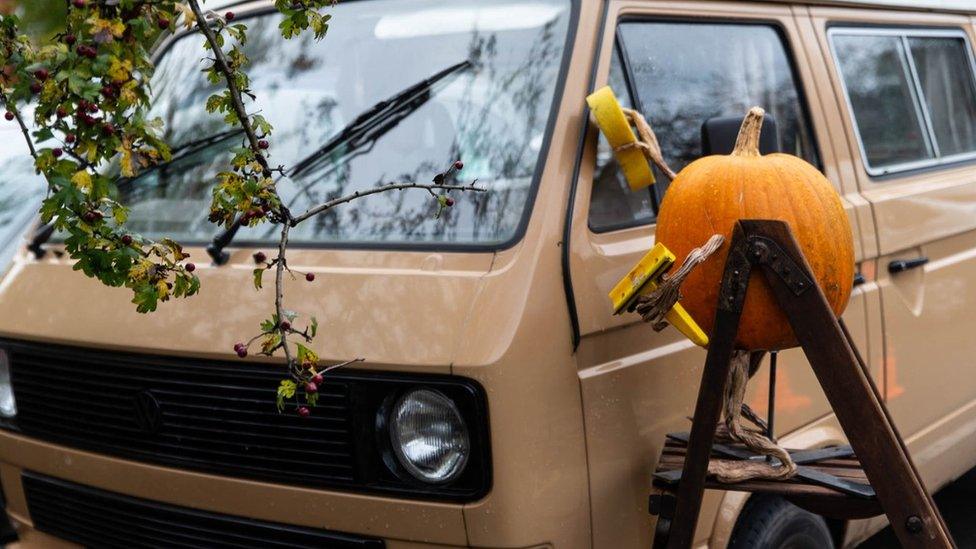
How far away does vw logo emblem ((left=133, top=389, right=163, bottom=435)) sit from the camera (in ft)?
9.89

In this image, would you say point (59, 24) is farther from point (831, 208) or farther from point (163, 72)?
point (163, 72)

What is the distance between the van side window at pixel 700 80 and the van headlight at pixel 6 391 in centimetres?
185

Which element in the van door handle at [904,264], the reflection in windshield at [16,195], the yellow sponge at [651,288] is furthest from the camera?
the reflection in windshield at [16,195]

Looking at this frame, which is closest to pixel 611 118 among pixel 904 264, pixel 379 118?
pixel 379 118

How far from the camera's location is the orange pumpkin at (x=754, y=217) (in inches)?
103

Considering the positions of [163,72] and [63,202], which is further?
[163,72]

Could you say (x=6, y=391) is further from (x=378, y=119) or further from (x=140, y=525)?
(x=378, y=119)

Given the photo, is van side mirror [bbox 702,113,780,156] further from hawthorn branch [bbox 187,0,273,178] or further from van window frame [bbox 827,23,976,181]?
hawthorn branch [bbox 187,0,273,178]

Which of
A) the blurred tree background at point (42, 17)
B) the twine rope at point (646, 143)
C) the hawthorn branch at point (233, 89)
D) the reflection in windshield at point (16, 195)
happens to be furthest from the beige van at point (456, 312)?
the reflection in windshield at point (16, 195)

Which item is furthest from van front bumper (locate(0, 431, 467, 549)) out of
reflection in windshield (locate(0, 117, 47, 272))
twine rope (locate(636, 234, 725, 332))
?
reflection in windshield (locate(0, 117, 47, 272))

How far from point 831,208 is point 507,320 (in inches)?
32.6

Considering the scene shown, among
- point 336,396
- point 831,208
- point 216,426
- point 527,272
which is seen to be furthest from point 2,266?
point 831,208

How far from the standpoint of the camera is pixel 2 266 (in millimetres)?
4684

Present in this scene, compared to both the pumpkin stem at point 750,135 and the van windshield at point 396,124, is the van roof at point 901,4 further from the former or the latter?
the pumpkin stem at point 750,135
